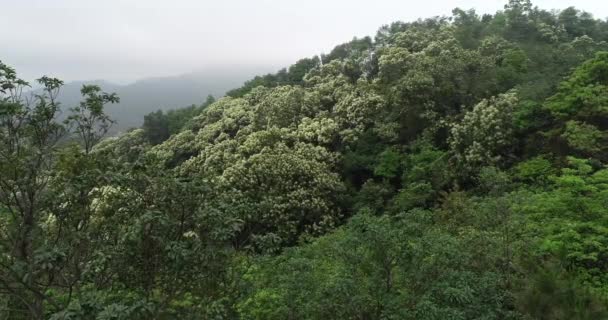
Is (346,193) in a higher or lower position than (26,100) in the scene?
lower

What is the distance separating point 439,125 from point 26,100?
1988cm

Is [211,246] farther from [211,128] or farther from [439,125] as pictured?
[211,128]

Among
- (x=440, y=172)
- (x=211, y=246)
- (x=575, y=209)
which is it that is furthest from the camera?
(x=440, y=172)

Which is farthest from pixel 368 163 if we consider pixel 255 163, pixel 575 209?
pixel 575 209

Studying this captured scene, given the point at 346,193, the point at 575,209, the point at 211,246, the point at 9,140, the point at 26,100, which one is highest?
the point at 26,100

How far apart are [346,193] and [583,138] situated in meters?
10.7

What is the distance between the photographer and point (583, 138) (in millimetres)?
16797

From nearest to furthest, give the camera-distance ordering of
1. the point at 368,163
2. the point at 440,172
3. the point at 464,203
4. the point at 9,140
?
the point at 9,140
the point at 464,203
the point at 440,172
the point at 368,163

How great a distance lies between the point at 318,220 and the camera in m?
21.9

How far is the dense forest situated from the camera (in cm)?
587

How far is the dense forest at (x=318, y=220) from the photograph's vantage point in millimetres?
5867

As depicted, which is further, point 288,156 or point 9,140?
point 288,156

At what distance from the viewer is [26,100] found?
21.1 ft

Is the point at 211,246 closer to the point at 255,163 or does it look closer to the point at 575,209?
the point at 575,209
